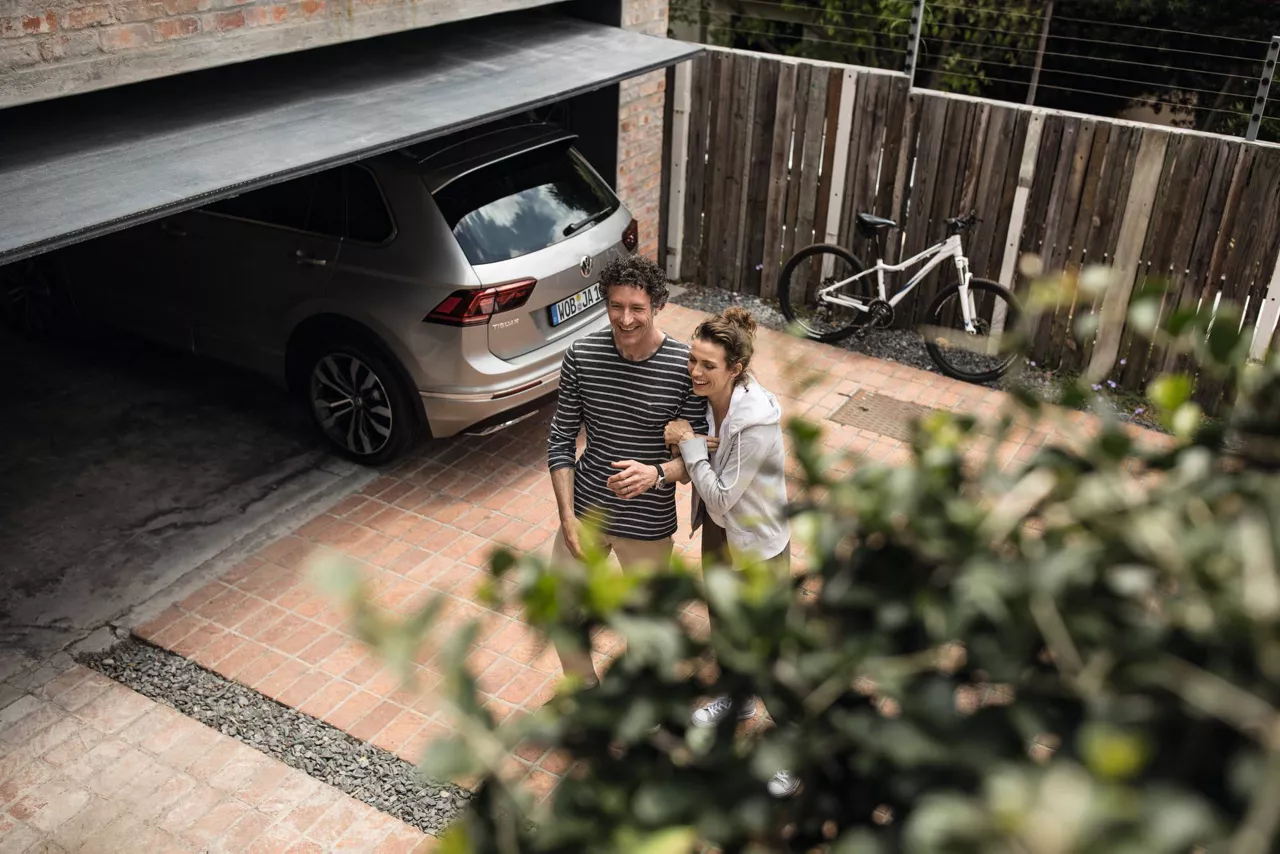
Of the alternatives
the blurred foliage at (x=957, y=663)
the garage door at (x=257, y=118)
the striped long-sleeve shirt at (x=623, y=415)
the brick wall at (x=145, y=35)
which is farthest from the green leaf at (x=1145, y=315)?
the brick wall at (x=145, y=35)

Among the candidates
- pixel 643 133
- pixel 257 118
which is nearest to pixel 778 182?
pixel 643 133

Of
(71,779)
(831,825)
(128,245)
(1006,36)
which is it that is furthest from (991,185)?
(831,825)

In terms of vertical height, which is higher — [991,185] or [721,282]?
[991,185]

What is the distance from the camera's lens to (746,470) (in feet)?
13.2

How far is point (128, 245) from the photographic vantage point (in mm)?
7145

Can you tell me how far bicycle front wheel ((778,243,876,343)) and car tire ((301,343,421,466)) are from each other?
329 centimetres

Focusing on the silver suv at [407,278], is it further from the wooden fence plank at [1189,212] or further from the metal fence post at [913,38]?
the wooden fence plank at [1189,212]

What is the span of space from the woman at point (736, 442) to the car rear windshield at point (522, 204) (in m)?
2.27

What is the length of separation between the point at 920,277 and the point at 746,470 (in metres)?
4.64

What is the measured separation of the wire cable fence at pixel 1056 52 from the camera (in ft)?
34.6

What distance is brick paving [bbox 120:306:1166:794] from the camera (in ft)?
16.0

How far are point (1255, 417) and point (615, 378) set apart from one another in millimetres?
3189

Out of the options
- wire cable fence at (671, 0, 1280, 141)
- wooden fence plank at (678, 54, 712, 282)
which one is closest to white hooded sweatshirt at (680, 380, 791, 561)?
wooden fence plank at (678, 54, 712, 282)

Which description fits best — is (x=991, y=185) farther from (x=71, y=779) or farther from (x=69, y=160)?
(x=71, y=779)
